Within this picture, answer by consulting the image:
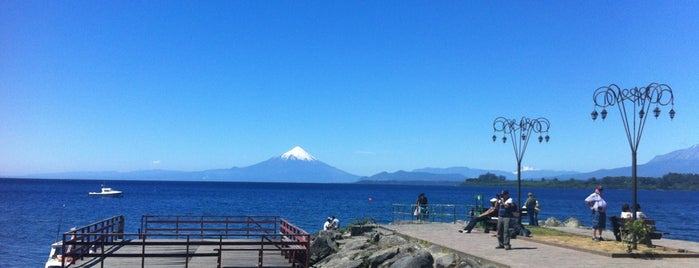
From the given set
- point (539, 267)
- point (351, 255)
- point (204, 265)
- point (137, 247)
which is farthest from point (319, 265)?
point (539, 267)

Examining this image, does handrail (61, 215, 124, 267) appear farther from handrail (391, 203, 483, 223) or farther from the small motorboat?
handrail (391, 203, 483, 223)

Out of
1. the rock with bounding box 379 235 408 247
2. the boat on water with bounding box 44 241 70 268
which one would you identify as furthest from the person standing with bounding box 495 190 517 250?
the boat on water with bounding box 44 241 70 268

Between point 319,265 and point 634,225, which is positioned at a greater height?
point 634,225

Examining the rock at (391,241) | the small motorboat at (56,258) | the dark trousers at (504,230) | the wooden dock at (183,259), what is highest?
the dark trousers at (504,230)

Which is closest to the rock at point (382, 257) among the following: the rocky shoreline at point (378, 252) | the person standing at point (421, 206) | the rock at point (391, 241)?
the rocky shoreline at point (378, 252)

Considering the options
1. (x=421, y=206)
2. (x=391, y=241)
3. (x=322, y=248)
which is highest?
(x=421, y=206)

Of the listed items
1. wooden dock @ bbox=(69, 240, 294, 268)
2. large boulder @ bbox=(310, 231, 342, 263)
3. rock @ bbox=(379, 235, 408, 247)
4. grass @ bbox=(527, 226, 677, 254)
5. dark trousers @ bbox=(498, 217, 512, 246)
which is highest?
dark trousers @ bbox=(498, 217, 512, 246)

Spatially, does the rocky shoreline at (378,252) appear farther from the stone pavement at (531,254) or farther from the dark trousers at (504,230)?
the dark trousers at (504,230)

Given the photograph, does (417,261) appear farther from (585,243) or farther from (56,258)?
(56,258)

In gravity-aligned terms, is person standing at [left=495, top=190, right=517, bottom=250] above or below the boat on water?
above

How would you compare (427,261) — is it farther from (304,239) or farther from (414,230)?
(414,230)

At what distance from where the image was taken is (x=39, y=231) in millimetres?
45719

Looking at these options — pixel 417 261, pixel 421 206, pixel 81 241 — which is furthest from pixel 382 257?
pixel 421 206

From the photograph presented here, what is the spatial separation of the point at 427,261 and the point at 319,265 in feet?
20.5
